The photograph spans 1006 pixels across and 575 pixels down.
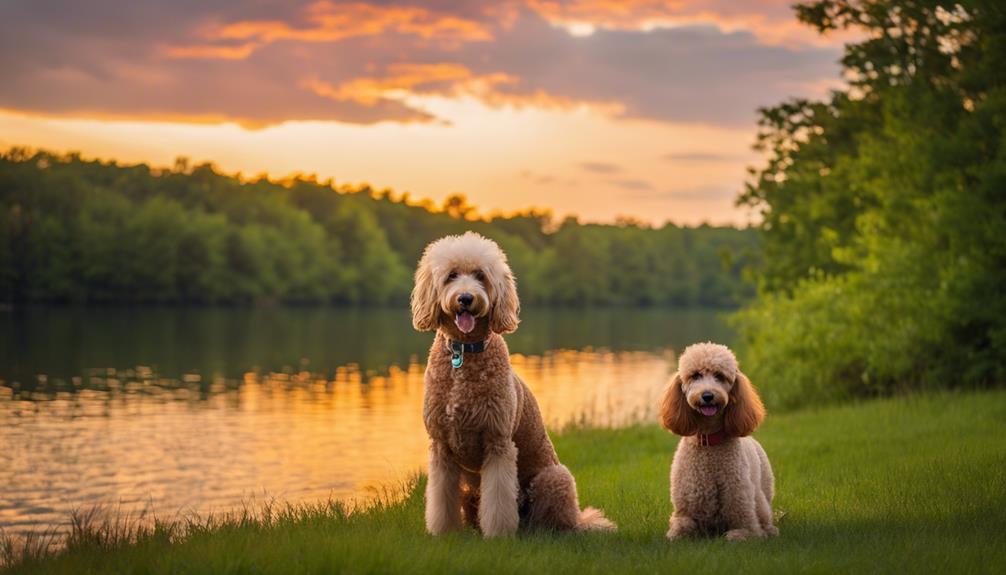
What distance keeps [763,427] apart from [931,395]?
3.24 meters

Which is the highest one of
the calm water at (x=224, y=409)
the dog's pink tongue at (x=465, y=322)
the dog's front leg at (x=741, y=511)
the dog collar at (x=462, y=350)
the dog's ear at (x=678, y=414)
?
the dog's pink tongue at (x=465, y=322)

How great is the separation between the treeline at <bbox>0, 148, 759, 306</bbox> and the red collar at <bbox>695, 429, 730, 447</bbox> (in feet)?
193

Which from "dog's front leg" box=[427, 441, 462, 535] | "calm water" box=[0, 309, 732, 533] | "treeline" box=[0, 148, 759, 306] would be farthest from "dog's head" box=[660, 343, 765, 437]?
"treeline" box=[0, 148, 759, 306]

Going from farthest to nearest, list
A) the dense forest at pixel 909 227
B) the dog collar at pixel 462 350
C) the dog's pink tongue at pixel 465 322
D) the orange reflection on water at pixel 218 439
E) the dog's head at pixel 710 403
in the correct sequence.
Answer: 1. the dense forest at pixel 909 227
2. the orange reflection on water at pixel 218 439
3. the dog's head at pixel 710 403
4. the dog collar at pixel 462 350
5. the dog's pink tongue at pixel 465 322

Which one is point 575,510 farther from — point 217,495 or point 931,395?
point 931,395

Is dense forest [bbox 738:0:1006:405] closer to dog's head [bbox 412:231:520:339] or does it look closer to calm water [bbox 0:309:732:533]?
calm water [bbox 0:309:732:533]

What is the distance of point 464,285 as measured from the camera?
773cm

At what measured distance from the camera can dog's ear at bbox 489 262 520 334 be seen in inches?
312

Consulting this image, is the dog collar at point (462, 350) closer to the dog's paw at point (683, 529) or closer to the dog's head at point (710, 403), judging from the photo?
the dog's head at point (710, 403)

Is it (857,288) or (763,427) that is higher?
(857,288)

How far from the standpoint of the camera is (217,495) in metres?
17.9

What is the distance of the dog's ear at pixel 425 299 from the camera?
794 centimetres

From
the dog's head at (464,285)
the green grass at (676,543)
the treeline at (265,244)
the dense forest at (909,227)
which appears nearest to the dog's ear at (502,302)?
the dog's head at (464,285)

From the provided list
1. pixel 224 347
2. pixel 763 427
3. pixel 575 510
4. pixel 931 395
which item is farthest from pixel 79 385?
pixel 575 510
